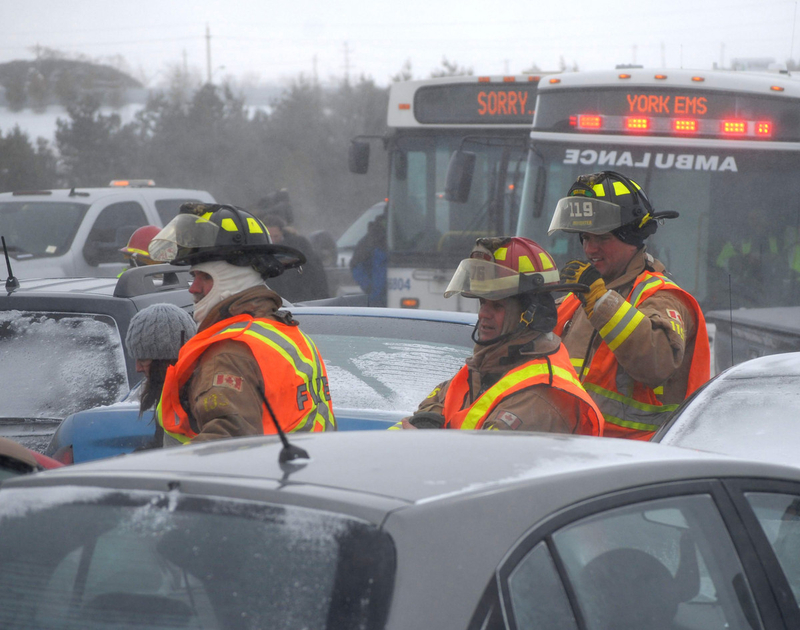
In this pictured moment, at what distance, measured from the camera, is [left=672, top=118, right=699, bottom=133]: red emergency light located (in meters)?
7.50

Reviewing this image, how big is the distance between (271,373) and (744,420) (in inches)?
72.0

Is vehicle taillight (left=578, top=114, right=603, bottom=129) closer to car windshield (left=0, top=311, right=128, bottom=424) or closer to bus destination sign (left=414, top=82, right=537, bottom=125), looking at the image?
bus destination sign (left=414, top=82, right=537, bottom=125)

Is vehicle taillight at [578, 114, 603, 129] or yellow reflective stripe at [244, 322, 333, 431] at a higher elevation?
vehicle taillight at [578, 114, 603, 129]

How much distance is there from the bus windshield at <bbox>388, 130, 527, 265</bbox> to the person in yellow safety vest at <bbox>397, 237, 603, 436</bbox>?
7.15 m

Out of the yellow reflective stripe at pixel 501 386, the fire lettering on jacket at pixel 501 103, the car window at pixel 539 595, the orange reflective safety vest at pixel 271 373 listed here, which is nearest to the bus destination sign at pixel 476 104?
the fire lettering on jacket at pixel 501 103

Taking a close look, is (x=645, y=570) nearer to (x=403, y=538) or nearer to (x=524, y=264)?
(x=403, y=538)

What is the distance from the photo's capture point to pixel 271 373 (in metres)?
3.09

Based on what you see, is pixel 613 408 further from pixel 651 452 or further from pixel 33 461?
pixel 33 461

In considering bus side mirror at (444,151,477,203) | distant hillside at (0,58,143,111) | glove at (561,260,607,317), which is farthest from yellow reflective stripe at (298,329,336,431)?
distant hillside at (0,58,143,111)

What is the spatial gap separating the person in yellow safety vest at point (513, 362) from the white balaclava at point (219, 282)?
2.38 ft

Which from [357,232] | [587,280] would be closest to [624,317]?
[587,280]

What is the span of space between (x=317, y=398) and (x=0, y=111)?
31.2 m

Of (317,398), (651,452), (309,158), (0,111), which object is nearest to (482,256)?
(317,398)

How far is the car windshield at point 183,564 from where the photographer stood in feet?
4.96
